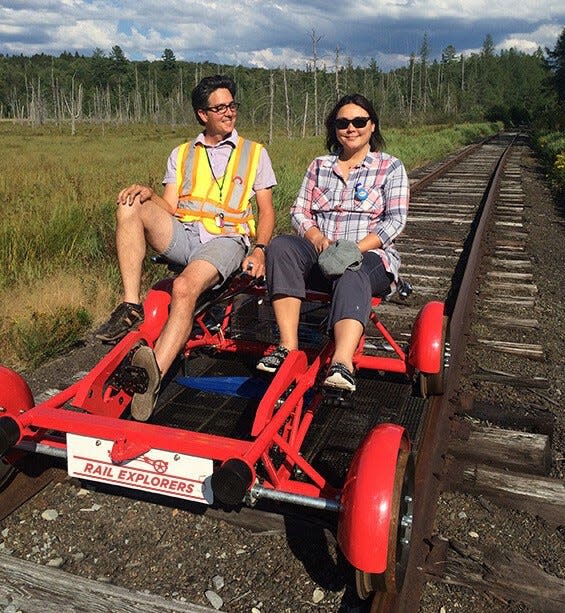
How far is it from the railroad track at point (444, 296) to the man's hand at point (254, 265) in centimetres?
99

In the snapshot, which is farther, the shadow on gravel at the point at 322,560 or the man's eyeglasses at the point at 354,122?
the man's eyeglasses at the point at 354,122

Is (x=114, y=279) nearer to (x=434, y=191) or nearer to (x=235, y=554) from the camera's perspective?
(x=235, y=554)

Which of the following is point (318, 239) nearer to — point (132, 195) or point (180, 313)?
point (180, 313)

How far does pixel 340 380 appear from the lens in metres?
2.77

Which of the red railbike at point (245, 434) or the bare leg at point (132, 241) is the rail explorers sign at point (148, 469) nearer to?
the red railbike at point (245, 434)

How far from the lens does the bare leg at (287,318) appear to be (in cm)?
325

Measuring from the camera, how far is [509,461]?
9.80 ft

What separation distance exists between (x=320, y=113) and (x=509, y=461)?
72.6 m

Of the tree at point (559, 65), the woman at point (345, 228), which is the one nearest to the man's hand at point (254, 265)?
the woman at point (345, 228)

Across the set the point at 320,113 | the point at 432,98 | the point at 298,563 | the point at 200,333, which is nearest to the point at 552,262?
the point at 200,333

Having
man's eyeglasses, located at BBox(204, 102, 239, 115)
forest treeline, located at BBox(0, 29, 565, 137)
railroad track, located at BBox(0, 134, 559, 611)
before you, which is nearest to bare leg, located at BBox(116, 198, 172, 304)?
man's eyeglasses, located at BBox(204, 102, 239, 115)

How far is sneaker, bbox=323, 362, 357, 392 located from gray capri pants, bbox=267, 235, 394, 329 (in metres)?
0.33

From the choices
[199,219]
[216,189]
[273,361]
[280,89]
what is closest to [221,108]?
[216,189]

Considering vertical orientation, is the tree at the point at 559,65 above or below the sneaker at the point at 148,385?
above
